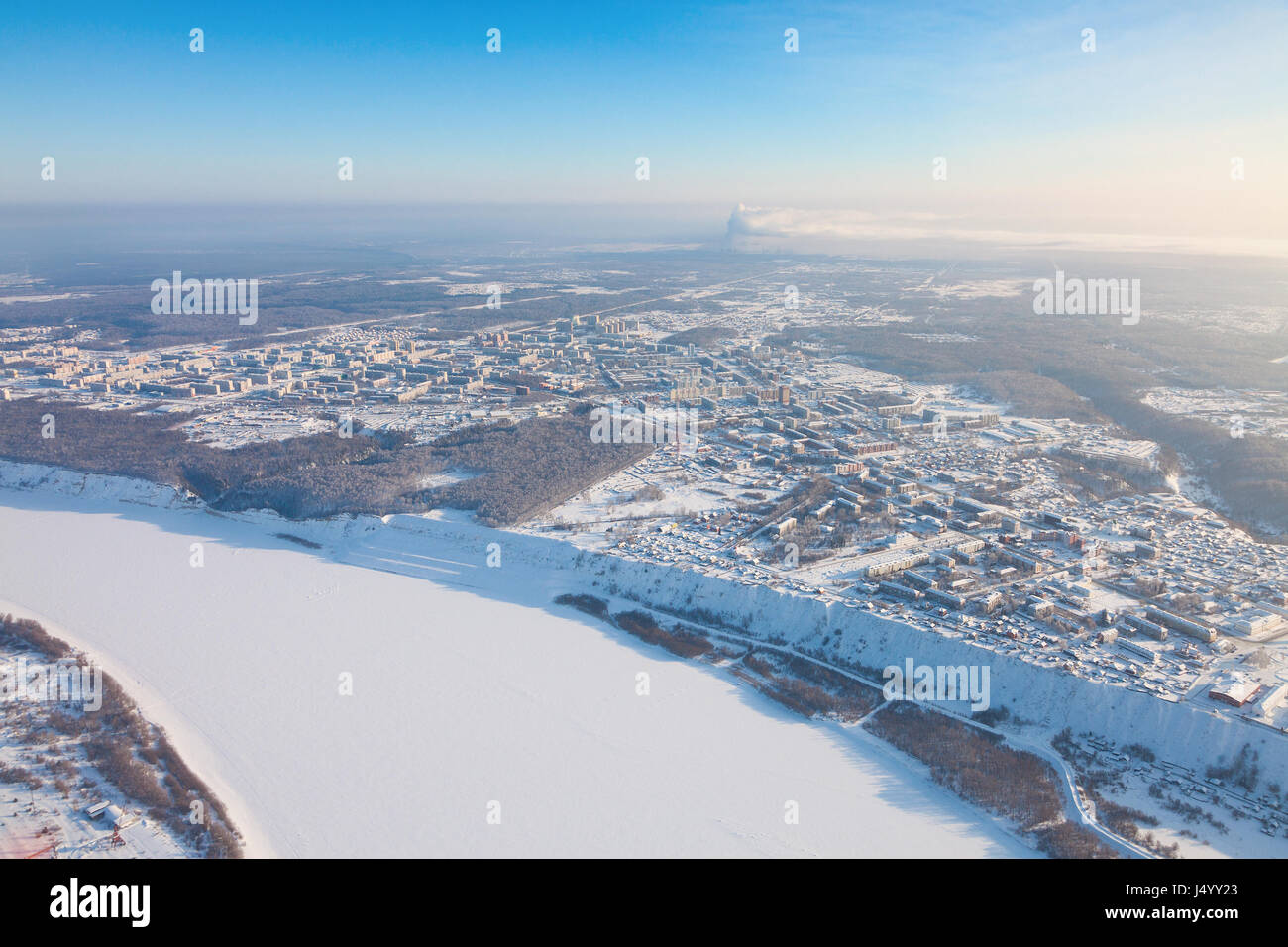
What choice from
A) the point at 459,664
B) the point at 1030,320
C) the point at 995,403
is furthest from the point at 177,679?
the point at 1030,320

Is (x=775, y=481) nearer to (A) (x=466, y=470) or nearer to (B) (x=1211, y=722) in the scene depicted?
(A) (x=466, y=470)

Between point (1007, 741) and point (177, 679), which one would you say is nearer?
point (1007, 741)
